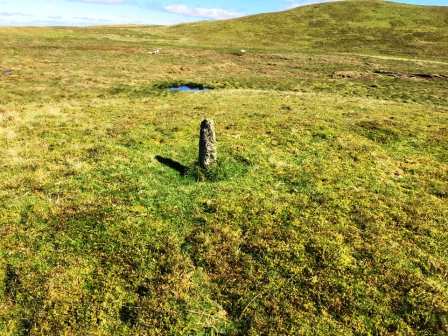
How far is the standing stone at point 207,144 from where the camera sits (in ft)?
57.3

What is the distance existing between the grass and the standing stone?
67 cm

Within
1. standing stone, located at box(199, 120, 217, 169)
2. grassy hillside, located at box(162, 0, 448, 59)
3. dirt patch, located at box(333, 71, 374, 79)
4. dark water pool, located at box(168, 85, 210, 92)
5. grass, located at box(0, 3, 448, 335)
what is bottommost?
grass, located at box(0, 3, 448, 335)

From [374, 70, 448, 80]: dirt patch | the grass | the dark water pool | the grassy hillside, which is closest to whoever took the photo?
the grass

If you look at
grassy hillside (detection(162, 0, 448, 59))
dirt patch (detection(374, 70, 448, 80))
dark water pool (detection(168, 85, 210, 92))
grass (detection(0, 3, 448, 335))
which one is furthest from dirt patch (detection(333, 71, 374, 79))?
grassy hillside (detection(162, 0, 448, 59))

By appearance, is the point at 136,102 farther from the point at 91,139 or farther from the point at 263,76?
the point at 263,76

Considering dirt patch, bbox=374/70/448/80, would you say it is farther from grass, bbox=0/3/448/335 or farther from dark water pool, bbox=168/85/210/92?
dark water pool, bbox=168/85/210/92

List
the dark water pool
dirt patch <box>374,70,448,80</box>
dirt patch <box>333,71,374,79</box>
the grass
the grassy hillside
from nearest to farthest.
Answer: the grass < the dark water pool < dirt patch <box>374,70,448,80</box> < dirt patch <box>333,71,374,79</box> < the grassy hillside

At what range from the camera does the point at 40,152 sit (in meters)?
19.8

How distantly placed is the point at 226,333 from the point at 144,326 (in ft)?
7.12

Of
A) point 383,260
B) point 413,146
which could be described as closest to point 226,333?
point 383,260

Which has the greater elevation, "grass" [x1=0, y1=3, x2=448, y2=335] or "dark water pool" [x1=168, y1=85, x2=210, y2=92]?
"dark water pool" [x1=168, y1=85, x2=210, y2=92]

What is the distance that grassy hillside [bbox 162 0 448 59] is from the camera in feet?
296

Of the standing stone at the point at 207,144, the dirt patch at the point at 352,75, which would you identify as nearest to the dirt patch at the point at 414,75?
the dirt patch at the point at 352,75

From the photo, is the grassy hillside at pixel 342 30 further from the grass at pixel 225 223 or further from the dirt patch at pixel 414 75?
the grass at pixel 225 223
